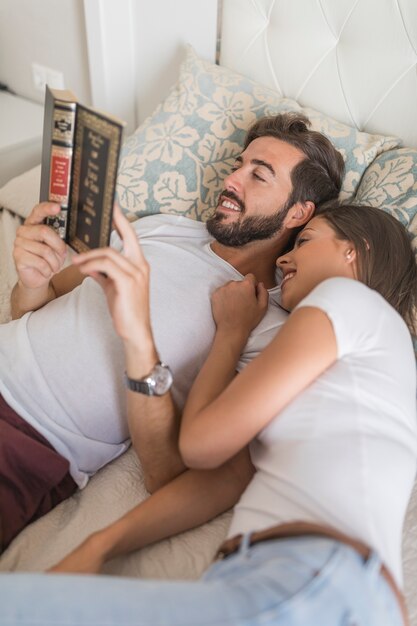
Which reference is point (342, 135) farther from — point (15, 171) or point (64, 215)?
point (15, 171)

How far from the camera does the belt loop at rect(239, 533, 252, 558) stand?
77 centimetres

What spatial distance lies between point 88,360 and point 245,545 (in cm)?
51

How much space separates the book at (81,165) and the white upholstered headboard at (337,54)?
0.94 m

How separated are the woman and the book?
1.14ft

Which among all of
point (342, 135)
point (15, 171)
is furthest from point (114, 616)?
point (15, 171)

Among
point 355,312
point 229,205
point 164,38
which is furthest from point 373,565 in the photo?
point 164,38

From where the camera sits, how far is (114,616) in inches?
26.6

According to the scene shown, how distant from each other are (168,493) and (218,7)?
1546 millimetres

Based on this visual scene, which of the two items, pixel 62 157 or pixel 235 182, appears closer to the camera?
pixel 62 157

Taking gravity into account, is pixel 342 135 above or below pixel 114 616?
above

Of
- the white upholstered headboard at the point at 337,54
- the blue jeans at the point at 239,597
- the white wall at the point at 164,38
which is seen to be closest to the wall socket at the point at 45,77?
the white wall at the point at 164,38

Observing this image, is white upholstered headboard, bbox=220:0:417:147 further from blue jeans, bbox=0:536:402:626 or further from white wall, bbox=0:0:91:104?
blue jeans, bbox=0:536:402:626

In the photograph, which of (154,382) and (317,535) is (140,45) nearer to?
(154,382)

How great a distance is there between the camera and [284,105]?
155 cm
